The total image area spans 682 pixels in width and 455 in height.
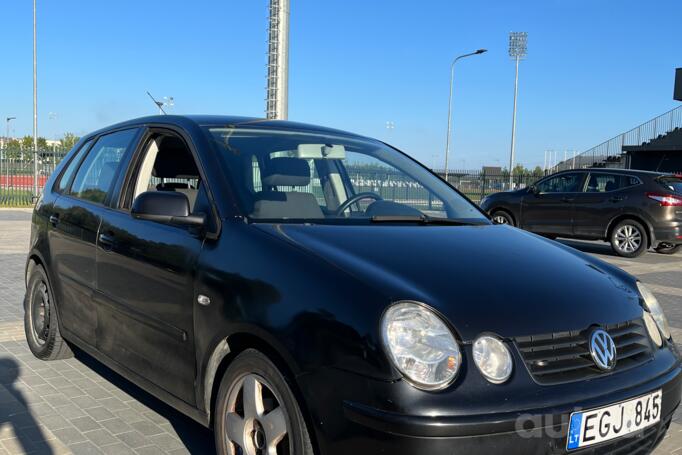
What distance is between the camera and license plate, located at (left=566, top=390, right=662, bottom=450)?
2109mm

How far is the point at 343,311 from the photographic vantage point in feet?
6.98

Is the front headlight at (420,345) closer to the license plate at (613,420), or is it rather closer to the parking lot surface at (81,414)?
the license plate at (613,420)

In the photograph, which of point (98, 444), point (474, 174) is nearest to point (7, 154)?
point (474, 174)

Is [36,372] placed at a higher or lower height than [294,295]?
lower

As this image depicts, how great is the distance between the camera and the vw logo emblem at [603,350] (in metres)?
2.26

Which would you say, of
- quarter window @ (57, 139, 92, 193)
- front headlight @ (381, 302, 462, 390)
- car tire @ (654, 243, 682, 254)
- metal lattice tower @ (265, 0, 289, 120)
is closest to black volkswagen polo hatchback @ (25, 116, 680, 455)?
front headlight @ (381, 302, 462, 390)

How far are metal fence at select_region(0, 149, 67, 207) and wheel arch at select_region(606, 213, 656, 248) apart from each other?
1607 centimetres

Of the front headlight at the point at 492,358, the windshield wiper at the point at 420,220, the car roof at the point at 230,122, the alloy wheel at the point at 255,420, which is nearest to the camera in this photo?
the front headlight at the point at 492,358

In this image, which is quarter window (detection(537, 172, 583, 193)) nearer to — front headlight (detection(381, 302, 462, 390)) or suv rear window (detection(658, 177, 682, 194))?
suv rear window (detection(658, 177, 682, 194))

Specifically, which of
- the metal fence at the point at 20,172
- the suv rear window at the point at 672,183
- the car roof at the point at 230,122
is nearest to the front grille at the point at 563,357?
the car roof at the point at 230,122

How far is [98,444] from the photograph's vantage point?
3.23m

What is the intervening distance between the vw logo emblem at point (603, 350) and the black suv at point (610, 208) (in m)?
10.7

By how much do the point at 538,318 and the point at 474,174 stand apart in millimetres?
25192

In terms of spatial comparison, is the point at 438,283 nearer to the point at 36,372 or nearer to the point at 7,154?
the point at 36,372
